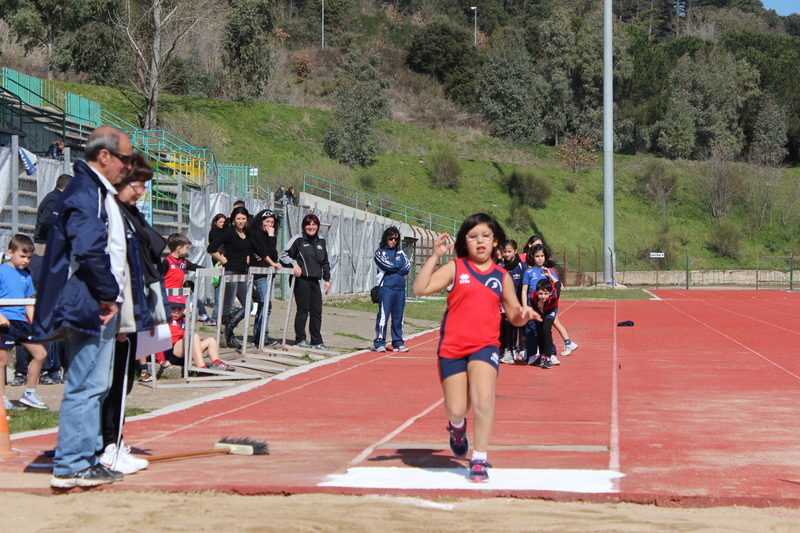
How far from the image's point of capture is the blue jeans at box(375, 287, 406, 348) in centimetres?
1349

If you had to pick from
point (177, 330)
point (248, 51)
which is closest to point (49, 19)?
point (248, 51)

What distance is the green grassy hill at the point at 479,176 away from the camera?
172 ft

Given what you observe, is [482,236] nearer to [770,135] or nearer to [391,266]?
[391,266]

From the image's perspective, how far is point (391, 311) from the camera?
13641 millimetres

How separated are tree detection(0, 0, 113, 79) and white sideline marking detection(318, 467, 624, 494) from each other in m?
47.2

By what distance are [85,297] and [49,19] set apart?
51.7m

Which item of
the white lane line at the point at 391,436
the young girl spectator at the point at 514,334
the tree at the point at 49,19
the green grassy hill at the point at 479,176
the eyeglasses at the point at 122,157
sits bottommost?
the white lane line at the point at 391,436

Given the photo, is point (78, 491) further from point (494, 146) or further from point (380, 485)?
point (494, 146)

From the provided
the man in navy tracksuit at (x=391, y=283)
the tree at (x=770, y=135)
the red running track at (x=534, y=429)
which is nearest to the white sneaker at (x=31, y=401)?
the red running track at (x=534, y=429)

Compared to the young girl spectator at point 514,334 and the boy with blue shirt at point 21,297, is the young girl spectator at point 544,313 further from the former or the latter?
the boy with blue shirt at point 21,297

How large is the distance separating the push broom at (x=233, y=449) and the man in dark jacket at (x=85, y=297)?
66 cm

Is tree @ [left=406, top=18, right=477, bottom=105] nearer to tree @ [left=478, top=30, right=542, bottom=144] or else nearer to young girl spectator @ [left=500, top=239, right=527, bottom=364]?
tree @ [left=478, top=30, right=542, bottom=144]


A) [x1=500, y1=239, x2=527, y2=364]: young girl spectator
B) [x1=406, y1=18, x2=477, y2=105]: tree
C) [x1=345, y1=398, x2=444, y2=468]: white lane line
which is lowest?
[x1=345, y1=398, x2=444, y2=468]: white lane line

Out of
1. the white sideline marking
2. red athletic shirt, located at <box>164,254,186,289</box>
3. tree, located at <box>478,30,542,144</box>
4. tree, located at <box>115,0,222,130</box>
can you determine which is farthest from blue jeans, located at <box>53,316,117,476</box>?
tree, located at <box>478,30,542,144</box>
